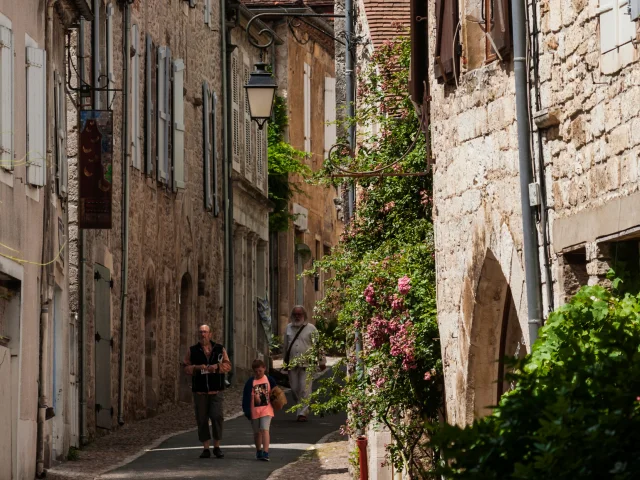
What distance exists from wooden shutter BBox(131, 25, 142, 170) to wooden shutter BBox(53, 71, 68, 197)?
4415 millimetres

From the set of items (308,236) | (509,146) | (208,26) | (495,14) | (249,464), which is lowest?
(249,464)

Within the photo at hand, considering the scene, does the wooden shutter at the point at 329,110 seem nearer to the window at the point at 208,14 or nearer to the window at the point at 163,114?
the window at the point at 208,14

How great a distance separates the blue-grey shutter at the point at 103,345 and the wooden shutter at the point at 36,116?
16.6 feet

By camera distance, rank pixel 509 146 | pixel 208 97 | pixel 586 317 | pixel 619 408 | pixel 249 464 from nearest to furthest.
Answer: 1. pixel 619 408
2. pixel 586 317
3. pixel 509 146
4. pixel 249 464
5. pixel 208 97

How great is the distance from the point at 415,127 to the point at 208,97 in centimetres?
1435

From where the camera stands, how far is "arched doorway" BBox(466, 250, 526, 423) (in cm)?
997

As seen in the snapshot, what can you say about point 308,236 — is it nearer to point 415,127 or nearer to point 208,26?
Answer: point 208,26

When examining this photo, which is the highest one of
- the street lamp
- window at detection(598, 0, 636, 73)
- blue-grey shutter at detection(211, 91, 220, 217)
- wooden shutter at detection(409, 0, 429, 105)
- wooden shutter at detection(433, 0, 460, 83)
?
blue-grey shutter at detection(211, 91, 220, 217)

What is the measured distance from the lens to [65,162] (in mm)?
17609

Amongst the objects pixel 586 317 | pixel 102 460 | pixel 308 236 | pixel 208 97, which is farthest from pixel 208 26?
pixel 586 317

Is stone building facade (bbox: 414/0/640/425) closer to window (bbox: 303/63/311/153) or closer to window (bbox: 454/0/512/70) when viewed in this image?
window (bbox: 454/0/512/70)

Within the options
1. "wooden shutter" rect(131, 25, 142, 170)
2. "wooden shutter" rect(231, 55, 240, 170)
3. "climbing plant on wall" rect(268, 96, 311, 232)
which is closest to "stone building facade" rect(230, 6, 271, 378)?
"wooden shutter" rect(231, 55, 240, 170)

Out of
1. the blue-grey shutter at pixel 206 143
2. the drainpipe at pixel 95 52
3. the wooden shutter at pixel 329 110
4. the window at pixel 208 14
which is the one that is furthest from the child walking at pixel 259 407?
the wooden shutter at pixel 329 110

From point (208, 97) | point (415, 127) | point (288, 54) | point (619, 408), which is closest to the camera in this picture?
point (619, 408)
